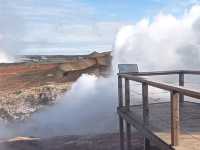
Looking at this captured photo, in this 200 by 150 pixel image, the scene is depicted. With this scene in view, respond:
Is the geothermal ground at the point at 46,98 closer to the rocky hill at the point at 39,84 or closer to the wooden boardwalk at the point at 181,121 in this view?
the rocky hill at the point at 39,84

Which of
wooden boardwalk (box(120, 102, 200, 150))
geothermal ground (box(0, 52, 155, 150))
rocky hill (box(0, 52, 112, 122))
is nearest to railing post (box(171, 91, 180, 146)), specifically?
wooden boardwalk (box(120, 102, 200, 150))

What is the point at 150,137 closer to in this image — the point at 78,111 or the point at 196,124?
the point at 196,124

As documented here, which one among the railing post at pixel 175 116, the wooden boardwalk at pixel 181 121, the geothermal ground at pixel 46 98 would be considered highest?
the railing post at pixel 175 116

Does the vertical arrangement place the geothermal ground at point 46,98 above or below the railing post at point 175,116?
below

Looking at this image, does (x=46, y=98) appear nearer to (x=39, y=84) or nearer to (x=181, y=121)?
(x=39, y=84)

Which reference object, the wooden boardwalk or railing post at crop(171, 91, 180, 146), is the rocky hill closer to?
the wooden boardwalk

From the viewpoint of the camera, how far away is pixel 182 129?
6078 mm

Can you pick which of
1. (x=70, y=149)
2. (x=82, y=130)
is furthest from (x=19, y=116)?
(x=70, y=149)

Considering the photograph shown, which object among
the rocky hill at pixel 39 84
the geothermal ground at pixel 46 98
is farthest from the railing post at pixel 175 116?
the rocky hill at pixel 39 84

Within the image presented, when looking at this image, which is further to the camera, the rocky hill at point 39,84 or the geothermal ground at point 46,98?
the rocky hill at point 39,84

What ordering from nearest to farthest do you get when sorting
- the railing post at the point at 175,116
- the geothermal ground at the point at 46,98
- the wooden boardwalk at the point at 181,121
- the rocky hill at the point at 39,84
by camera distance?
the railing post at the point at 175,116 < the wooden boardwalk at the point at 181,121 < the geothermal ground at the point at 46,98 < the rocky hill at the point at 39,84

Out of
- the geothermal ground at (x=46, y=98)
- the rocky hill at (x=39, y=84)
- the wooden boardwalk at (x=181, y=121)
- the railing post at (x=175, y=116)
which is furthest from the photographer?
the rocky hill at (x=39, y=84)

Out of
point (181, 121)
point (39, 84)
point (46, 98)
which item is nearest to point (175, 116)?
point (181, 121)

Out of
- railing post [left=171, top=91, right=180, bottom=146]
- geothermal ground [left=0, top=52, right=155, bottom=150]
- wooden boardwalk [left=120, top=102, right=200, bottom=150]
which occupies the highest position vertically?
railing post [left=171, top=91, right=180, bottom=146]
